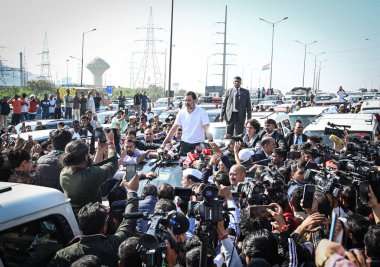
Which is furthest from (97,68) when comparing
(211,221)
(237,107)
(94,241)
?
(211,221)

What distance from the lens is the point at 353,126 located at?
10250 millimetres

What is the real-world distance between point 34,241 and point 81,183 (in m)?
0.95

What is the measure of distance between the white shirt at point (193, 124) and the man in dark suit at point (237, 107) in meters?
2.85

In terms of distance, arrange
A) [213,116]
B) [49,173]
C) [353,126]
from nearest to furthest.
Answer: [49,173] < [353,126] < [213,116]

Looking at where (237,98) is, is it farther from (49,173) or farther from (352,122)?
(49,173)

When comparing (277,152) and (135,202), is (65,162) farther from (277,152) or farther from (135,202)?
(277,152)

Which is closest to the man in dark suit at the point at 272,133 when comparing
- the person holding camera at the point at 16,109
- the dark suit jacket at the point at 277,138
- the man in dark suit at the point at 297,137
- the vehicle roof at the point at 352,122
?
the dark suit jacket at the point at 277,138

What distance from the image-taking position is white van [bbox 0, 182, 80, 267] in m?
3.06

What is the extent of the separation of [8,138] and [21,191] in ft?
26.8

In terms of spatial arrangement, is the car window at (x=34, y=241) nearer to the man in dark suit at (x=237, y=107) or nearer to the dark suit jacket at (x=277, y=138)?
the dark suit jacket at (x=277, y=138)

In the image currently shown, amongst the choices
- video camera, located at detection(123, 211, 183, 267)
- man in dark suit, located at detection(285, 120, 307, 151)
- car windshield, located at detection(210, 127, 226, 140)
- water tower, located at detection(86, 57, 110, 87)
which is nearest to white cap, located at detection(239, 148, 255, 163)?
man in dark suit, located at detection(285, 120, 307, 151)

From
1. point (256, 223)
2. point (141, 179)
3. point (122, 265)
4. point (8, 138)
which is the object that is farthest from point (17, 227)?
point (8, 138)

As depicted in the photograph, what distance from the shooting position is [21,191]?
350 cm

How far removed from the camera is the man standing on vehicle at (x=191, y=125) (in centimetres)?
764
